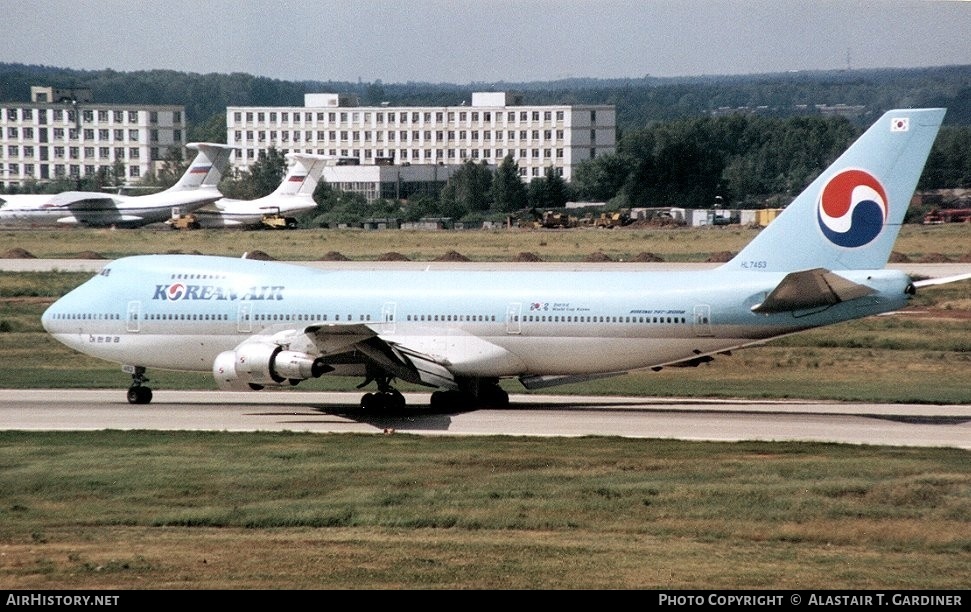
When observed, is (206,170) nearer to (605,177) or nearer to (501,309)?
(605,177)

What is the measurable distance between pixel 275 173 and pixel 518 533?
5746 inches

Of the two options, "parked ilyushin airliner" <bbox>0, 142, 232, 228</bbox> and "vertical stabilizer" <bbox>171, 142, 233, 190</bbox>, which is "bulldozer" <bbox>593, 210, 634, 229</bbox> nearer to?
"vertical stabilizer" <bbox>171, 142, 233, 190</bbox>

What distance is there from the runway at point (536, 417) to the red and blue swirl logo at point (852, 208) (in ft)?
15.3

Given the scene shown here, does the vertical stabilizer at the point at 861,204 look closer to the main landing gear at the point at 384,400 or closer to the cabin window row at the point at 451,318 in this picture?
the cabin window row at the point at 451,318

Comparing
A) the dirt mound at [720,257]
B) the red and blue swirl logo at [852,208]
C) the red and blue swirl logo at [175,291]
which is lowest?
the dirt mound at [720,257]

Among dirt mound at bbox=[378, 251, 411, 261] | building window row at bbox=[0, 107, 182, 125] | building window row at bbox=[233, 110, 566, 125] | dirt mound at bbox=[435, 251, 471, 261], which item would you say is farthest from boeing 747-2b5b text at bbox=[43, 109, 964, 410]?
building window row at bbox=[233, 110, 566, 125]

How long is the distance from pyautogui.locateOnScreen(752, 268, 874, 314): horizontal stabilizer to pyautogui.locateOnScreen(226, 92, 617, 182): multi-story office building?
6152 inches

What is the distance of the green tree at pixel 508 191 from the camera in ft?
538

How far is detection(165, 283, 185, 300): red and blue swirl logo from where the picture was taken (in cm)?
4128

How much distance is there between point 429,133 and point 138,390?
15371 cm

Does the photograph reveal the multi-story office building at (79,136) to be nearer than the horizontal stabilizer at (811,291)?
No

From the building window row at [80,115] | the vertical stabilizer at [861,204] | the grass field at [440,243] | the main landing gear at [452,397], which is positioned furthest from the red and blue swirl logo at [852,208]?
the building window row at [80,115]

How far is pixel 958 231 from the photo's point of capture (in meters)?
108
